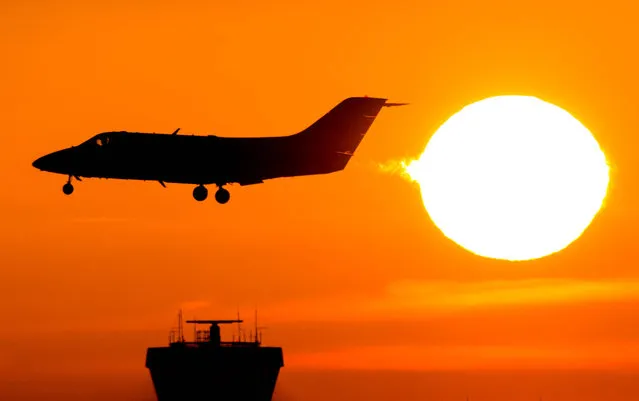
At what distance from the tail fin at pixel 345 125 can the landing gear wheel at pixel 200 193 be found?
9.30 metres

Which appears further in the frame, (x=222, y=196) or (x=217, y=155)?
(x=217, y=155)

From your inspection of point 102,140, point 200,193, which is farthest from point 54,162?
point 200,193

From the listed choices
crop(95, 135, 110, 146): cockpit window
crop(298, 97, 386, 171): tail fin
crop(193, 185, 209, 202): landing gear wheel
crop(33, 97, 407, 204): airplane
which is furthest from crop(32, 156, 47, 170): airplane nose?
crop(298, 97, 386, 171): tail fin

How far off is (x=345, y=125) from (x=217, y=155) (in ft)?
34.3

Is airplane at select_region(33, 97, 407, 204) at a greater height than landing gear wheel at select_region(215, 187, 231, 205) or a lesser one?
greater

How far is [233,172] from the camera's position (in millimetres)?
106062

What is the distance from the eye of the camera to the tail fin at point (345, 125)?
109688 mm

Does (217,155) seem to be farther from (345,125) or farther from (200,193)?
(345,125)

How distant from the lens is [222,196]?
4129 inches

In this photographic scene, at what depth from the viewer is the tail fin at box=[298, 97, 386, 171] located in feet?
360

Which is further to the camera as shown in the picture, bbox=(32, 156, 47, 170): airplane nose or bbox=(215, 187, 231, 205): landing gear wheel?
bbox=(32, 156, 47, 170): airplane nose

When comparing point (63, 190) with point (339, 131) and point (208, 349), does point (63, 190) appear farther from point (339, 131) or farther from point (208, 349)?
point (208, 349)

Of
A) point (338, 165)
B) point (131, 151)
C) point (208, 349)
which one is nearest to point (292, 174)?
point (338, 165)

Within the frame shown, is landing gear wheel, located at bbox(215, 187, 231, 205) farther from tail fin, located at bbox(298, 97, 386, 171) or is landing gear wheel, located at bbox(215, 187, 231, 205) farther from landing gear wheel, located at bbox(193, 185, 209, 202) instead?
tail fin, located at bbox(298, 97, 386, 171)
